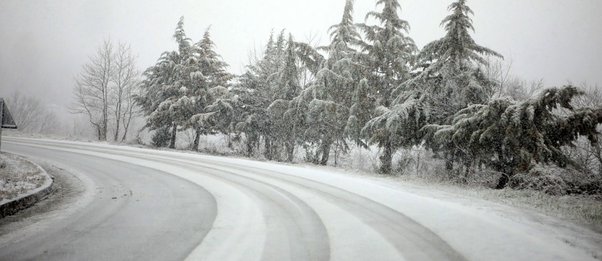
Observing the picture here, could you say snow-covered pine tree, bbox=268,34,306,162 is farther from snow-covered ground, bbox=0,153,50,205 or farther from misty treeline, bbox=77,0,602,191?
snow-covered ground, bbox=0,153,50,205

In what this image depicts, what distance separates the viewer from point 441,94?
48.3 ft

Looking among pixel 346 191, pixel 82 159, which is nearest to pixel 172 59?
pixel 82 159

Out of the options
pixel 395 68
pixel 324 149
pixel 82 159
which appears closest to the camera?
pixel 82 159

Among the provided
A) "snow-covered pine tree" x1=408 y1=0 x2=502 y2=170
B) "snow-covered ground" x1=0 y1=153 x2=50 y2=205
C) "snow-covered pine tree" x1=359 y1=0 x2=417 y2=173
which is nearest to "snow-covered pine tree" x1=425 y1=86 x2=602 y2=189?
"snow-covered pine tree" x1=408 y1=0 x2=502 y2=170

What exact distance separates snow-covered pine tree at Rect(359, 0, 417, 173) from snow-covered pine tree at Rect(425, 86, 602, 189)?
6729 mm

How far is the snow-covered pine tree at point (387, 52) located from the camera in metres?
17.7

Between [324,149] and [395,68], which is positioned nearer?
[395,68]

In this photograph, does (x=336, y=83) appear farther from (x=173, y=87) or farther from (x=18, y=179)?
(x=18, y=179)

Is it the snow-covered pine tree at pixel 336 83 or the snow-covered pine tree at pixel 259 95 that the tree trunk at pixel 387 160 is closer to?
the snow-covered pine tree at pixel 336 83

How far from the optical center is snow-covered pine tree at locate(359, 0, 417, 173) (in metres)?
17.7

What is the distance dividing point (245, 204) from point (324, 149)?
1417cm

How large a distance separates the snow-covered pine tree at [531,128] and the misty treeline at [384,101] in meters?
0.03

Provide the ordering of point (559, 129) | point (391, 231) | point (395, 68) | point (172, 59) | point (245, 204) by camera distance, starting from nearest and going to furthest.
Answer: point (391, 231)
point (245, 204)
point (559, 129)
point (395, 68)
point (172, 59)

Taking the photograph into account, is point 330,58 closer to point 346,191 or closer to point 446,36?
point 446,36
